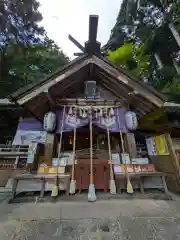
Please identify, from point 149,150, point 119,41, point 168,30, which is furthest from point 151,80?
point 149,150

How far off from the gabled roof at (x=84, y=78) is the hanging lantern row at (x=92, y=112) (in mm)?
735

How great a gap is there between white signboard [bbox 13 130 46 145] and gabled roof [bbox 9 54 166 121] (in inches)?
132

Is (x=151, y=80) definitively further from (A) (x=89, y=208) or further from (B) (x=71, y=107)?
(A) (x=89, y=208)

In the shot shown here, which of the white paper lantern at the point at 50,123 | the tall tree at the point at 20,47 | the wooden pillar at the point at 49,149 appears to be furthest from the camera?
the tall tree at the point at 20,47

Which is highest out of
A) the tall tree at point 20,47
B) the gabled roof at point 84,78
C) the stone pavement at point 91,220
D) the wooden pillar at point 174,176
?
the tall tree at point 20,47

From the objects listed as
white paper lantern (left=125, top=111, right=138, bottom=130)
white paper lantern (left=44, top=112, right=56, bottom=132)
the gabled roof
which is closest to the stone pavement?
white paper lantern (left=44, top=112, right=56, bottom=132)

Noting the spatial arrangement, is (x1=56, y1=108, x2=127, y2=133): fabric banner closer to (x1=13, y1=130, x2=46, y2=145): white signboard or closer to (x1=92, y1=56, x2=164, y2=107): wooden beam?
(x1=92, y1=56, x2=164, y2=107): wooden beam

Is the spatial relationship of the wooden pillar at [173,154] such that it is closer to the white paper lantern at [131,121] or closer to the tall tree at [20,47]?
the white paper lantern at [131,121]

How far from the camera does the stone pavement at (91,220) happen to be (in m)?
2.10

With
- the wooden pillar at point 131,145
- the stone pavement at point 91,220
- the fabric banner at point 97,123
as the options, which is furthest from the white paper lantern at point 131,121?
the stone pavement at point 91,220

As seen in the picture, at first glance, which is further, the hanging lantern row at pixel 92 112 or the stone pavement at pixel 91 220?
the hanging lantern row at pixel 92 112

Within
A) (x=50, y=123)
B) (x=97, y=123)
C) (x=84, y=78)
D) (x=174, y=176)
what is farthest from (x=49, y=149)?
(x=174, y=176)

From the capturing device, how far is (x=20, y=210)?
→ 2.92 meters

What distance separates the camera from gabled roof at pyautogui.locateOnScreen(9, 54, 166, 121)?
4.59 m
